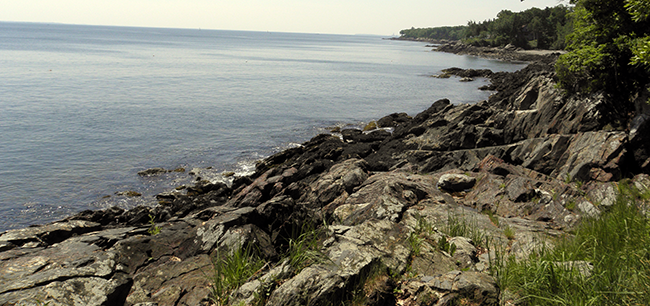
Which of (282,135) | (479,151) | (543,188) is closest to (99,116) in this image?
(282,135)

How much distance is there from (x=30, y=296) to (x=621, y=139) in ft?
60.4

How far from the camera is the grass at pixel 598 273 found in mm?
4477

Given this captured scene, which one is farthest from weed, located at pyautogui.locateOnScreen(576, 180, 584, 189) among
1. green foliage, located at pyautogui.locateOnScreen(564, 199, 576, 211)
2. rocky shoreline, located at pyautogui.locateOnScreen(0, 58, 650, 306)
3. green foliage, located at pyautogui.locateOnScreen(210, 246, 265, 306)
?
green foliage, located at pyautogui.locateOnScreen(210, 246, 265, 306)

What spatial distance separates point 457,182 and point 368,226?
26.2 ft

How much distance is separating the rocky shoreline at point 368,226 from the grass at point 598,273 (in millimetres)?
409

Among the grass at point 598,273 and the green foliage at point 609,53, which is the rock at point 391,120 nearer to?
the green foliage at point 609,53

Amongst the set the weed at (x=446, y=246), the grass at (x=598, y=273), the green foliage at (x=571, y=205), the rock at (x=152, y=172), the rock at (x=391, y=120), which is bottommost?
the rock at (x=152, y=172)

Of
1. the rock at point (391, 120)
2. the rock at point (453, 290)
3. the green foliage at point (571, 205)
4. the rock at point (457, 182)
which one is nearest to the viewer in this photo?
the rock at point (453, 290)

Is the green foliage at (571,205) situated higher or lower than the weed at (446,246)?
lower

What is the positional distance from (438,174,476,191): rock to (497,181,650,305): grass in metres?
7.72

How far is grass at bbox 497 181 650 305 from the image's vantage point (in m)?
4.48

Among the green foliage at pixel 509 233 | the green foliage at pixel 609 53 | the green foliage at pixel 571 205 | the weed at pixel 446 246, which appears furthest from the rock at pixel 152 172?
the green foliage at pixel 609 53

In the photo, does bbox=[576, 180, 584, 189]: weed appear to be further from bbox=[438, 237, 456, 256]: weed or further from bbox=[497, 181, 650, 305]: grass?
bbox=[438, 237, 456, 256]: weed

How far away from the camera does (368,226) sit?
7.68 meters
